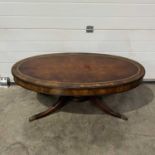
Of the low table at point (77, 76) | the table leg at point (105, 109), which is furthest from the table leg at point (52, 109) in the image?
the table leg at point (105, 109)

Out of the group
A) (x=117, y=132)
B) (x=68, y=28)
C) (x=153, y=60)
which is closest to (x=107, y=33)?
(x=68, y=28)

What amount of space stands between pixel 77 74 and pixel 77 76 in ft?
0.18

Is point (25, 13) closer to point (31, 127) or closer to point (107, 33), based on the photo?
point (107, 33)

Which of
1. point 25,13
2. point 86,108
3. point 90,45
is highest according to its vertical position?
point 25,13

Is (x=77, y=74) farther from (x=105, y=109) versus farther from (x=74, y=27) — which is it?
(x=74, y=27)

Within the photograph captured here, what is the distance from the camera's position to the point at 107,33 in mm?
2871

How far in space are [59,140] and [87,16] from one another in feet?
5.06

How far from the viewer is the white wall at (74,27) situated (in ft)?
8.91

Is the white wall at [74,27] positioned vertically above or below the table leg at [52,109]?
above

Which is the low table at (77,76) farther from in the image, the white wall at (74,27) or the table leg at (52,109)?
the white wall at (74,27)

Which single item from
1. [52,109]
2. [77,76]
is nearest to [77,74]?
[77,76]

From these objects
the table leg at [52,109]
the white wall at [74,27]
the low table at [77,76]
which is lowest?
the table leg at [52,109]

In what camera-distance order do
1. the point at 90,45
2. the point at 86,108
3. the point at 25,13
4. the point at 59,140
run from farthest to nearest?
the point at 90,45
the point at 25,13
the point at 86,108
the point at 59,140

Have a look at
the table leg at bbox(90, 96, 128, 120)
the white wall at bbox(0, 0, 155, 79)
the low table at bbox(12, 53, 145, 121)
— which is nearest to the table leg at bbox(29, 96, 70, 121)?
the low table at bbox(12, 53, 145, 121)
